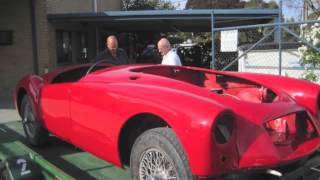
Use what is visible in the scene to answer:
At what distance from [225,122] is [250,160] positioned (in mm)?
313

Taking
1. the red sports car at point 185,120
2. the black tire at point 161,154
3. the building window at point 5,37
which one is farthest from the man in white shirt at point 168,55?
the building window at point 5,37

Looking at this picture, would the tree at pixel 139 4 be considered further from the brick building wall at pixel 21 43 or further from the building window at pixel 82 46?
the brick building wall at pixel 21 43

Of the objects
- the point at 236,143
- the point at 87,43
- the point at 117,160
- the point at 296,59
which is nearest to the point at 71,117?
the point at 117,160

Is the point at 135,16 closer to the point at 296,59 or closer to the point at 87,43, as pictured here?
the point at 87,43

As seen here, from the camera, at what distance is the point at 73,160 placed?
15.9ft

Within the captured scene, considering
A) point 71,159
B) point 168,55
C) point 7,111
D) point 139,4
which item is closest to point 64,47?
point 7,111

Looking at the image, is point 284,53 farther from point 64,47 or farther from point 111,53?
point 64,47

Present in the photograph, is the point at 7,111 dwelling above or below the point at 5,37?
below

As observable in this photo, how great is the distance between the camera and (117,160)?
3807 mm

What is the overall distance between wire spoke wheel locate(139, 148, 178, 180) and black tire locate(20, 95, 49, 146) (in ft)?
7.81

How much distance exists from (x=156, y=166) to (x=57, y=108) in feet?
5.79

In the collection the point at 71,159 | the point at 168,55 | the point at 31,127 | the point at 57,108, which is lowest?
the point at 71,159

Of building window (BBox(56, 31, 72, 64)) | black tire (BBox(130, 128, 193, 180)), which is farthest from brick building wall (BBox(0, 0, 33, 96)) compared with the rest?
black tire (BBox(130, 128, 193, 180))

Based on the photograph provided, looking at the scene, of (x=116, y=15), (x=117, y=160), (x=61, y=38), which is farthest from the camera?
(x=61, y=38)
